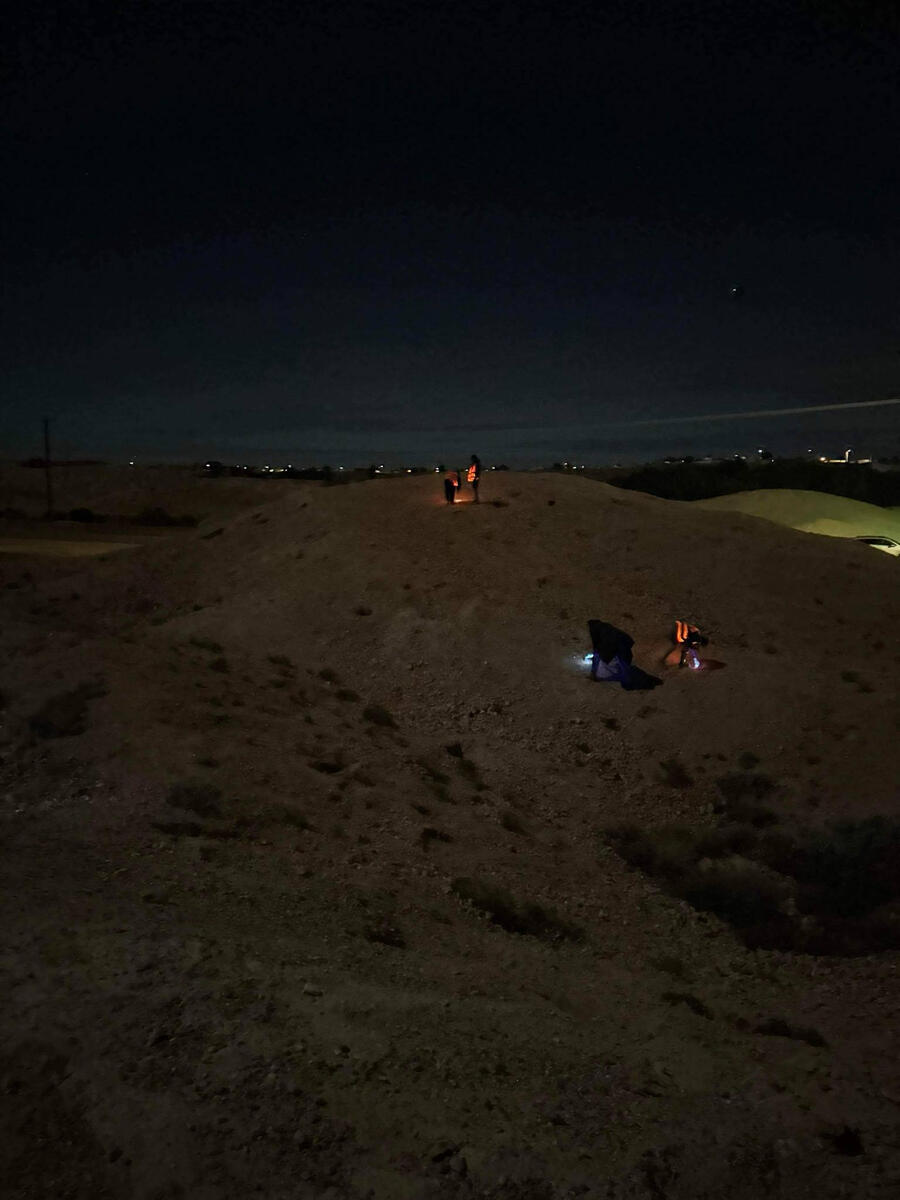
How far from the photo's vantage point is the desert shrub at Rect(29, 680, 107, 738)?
40.5 feet

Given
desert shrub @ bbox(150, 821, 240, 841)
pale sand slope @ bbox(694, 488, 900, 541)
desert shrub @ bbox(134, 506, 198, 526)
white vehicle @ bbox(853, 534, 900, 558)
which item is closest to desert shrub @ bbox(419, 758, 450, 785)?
desert shrub @ bbox(150, 821, 240, 841)

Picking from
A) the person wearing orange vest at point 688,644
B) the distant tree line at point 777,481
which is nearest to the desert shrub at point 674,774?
the person wearing orange vest at point 688,644

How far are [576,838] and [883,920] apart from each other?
13.8 feet

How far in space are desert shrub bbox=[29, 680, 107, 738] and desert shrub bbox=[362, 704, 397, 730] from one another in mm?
5022

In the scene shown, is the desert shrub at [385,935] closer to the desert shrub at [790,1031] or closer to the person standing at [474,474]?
the desert shrub at [790,1031]

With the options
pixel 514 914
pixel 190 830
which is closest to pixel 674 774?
pixel 514 914

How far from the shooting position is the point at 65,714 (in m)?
12.7

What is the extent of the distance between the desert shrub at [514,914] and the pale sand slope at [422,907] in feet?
0.84

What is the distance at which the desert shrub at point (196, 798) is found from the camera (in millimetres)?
10969

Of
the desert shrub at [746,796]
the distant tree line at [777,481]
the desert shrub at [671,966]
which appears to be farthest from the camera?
the distant tree line at [777,481]

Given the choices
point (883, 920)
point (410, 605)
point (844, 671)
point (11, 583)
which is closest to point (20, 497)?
point (11, 583)

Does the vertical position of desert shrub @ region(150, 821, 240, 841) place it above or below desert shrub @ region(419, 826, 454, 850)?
above

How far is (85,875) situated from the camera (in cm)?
875

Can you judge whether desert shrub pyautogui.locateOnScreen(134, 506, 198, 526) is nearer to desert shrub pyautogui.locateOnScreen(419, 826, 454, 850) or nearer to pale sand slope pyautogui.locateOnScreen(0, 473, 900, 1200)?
pale sand slope pyautogui.locateOnScreen(0, 473, 900, 1200)
